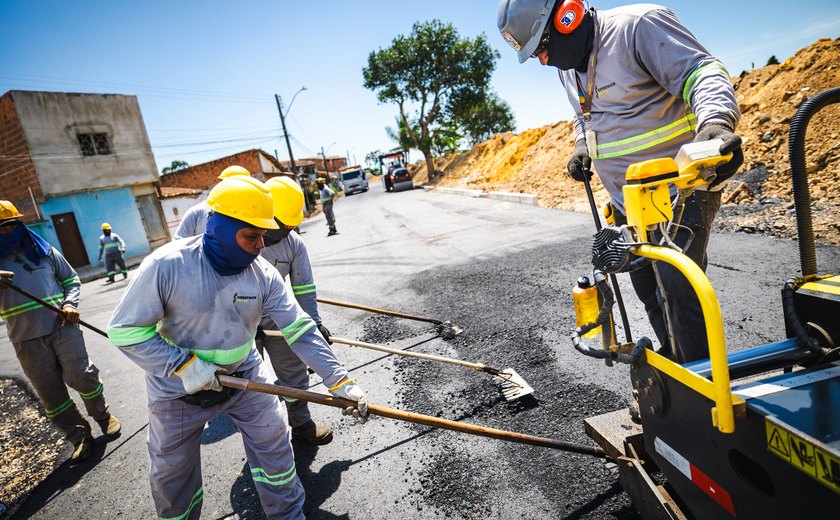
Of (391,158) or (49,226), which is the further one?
(391,158)

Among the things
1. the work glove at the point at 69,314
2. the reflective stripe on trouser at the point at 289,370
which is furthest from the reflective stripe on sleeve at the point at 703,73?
the work glove at the point at 69,314

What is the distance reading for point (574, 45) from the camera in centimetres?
217

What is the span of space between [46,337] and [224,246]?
278 cm

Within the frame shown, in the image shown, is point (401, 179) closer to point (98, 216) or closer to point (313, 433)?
point (98, 216)

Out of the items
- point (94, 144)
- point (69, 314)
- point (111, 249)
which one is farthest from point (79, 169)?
point (69, 314)

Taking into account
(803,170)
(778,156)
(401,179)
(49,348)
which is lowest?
(778,156)

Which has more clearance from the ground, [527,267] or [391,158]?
[391,158]

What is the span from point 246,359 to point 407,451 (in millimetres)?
1245

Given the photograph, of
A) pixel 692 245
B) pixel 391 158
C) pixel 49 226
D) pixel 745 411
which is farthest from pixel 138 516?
pixel 391 158

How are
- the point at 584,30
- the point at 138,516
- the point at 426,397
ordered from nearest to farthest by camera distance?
1. the point at 584,30
2. the point at 138,516
3. the point at 426,397

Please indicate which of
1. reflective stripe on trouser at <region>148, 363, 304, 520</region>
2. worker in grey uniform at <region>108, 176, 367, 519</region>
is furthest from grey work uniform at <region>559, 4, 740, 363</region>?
reflective stripe on trouser at <region>148, 363, 304, 520</region>

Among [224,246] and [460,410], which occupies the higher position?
[224,246]

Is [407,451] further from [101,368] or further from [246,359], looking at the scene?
[101,368]

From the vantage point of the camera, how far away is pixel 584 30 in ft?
7.04
